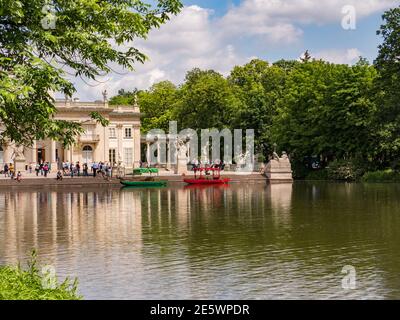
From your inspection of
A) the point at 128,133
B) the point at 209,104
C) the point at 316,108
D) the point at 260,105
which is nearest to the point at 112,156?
the point at 128,133

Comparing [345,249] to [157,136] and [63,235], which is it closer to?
[63,235]

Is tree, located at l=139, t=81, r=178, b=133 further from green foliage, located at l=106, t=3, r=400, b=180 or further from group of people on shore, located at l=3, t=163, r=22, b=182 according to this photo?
group of people on shore, located at l=3, t=163, r=22, b=182

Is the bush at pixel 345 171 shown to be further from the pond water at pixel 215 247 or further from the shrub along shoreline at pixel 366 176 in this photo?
the pond water at pixel 215 247

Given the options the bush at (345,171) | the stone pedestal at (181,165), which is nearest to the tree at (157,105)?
the stone pedestal at (181,165)

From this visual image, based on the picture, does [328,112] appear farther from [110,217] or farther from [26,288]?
[26,288]

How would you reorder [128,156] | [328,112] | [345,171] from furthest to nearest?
[128,156], [328,112], [345,171]

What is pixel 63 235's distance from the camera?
2472 cm

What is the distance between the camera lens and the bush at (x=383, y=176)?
6188cm

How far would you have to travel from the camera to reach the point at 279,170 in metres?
69.1

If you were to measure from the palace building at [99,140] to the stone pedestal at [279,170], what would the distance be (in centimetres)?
2612

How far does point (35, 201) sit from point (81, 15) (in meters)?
30.8

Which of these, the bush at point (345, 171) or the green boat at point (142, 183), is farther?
the bush at point (345, 171)

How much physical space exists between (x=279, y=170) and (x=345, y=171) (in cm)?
611

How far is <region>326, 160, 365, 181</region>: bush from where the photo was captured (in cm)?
6731
